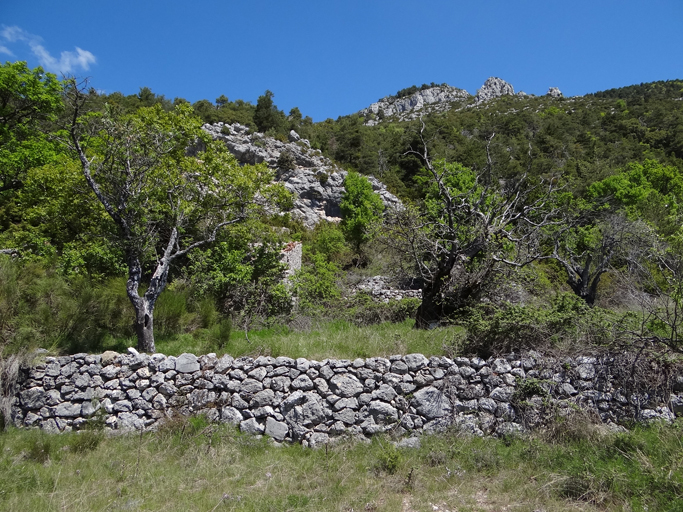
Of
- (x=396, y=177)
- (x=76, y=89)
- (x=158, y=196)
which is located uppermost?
(x=396, y=177)

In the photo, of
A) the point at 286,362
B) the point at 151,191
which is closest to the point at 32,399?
the point at 286,362

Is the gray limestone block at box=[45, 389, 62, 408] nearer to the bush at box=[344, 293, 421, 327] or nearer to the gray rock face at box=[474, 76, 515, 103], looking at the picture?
the bush at box=[344, 293, 421, 327]

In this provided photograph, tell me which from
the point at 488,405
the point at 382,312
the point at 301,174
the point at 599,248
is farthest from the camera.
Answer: the point at 301,174

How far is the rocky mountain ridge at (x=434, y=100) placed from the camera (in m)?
77.9

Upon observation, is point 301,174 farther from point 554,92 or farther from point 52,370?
point 554,92

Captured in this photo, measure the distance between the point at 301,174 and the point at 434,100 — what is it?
212ft

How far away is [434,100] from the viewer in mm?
88000

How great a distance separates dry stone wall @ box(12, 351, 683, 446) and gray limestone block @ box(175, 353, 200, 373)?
0.06 ft

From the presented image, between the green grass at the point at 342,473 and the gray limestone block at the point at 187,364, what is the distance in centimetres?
106

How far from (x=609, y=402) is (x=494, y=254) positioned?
4.82 meters

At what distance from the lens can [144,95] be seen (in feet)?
134

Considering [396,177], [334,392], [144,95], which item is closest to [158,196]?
[334,392]

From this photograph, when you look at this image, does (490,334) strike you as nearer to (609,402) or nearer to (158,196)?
(609,402)

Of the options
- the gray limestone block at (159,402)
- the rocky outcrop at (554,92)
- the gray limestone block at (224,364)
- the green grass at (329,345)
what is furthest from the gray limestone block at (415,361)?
the rocky outcrop at (554,92)
